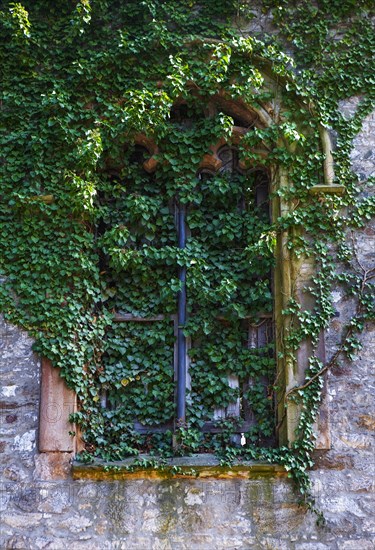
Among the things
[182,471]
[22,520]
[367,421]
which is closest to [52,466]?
[22,520]

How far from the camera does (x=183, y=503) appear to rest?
5668mm

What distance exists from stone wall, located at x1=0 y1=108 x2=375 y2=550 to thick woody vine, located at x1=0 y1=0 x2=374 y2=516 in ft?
0.85

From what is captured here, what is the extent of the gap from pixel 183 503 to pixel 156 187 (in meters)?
2.72

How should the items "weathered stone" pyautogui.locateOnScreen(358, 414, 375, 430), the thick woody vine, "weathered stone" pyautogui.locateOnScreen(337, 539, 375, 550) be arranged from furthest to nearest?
1. the thick woody vine
2. "weathered stone" pyautogui.locateOnScreen(358, 414, 375, 430)
3. "weathered stone" pyautogui.locateOnScreen(337, 539, 375, 550)

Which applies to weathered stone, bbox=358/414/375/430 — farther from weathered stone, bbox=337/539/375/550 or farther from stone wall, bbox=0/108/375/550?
weathered stone, bbox=337/539/375/550

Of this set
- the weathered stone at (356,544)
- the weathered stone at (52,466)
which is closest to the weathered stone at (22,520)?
the weathered stone at (52,466)

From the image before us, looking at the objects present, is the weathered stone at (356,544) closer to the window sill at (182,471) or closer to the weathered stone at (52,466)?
the window sill at (182,471)

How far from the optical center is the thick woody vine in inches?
241

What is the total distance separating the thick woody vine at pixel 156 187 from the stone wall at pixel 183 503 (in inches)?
10.2

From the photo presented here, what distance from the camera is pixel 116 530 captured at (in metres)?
A: 5.61

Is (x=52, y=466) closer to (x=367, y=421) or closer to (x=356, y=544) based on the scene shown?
(x=356, y=544)

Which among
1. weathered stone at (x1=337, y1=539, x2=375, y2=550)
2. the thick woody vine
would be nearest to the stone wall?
weathered stone at (x1=337, y1=539, x2=375, y2=550)

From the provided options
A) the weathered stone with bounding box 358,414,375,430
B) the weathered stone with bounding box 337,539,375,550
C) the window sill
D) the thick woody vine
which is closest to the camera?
the weathered stone with bounding box 337,539,375,550

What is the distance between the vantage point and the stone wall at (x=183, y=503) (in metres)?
5.58
